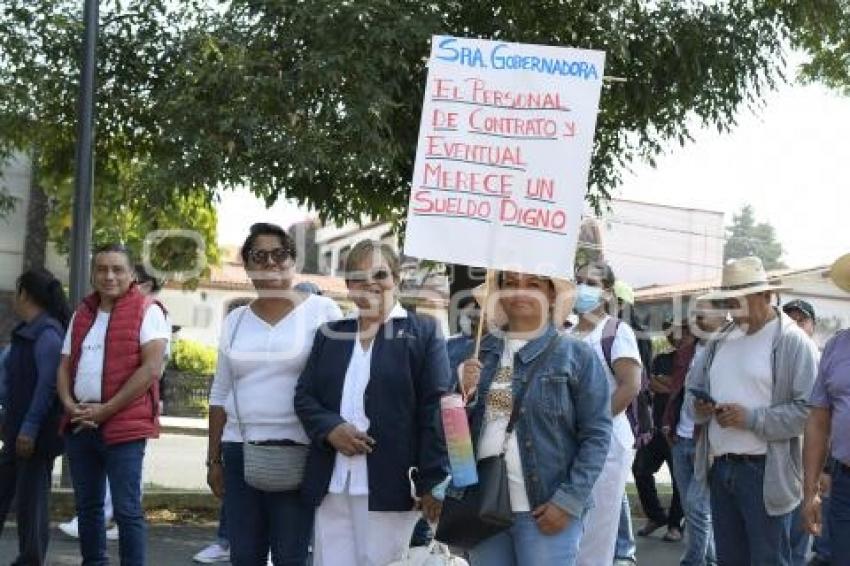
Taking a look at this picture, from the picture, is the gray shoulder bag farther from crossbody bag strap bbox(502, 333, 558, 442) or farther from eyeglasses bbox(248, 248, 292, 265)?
crossbody bag strap bbox(502, 333, 558, 442)

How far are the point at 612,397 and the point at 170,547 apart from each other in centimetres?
373

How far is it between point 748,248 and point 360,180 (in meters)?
130

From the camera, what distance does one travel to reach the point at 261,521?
578cm

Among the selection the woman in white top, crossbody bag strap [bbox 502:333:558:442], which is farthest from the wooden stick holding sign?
the woman in white top

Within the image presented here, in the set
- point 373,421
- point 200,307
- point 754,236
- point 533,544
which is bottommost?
point 533,544

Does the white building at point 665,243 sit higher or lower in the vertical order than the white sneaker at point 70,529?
higher

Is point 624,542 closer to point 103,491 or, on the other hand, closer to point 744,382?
point 744,382

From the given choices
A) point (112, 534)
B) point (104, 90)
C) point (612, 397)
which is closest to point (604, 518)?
point (612, 397)

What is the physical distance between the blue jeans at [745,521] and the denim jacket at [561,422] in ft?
5.15

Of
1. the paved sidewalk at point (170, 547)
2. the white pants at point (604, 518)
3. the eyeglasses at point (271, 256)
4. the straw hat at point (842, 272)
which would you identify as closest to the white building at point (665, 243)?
the paved sidewalk at point (170, 547)

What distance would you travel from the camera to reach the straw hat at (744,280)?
21.0 feet

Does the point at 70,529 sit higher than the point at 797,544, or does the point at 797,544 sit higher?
the point at 797,544

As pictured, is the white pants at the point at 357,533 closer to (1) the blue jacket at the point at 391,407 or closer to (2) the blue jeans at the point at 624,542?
(1) the blue jacket at the point at 391,407

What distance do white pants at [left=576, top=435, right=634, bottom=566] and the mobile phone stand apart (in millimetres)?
596
